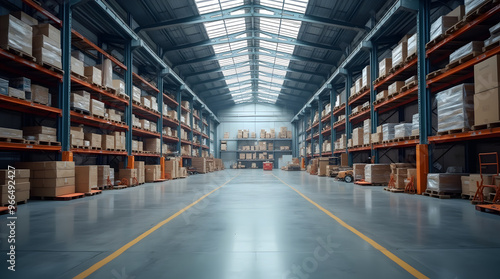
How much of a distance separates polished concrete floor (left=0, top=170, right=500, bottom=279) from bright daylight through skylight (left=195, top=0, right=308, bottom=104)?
11.2m

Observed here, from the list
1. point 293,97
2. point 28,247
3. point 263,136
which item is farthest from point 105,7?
point 263,136

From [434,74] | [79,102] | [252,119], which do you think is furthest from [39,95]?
[252,119]

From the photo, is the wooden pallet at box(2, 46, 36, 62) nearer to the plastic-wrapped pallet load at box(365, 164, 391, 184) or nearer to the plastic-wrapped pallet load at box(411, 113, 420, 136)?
the plastic-wrapped pallet load at box(411, 113, 420, 136)

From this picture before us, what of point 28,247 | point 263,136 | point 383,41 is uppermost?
point 383,41

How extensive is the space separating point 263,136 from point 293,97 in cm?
636

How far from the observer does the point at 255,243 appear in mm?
3375

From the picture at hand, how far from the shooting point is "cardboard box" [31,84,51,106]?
752cm

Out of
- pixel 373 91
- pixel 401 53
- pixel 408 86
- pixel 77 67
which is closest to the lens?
pixel 77 67

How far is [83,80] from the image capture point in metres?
9.33

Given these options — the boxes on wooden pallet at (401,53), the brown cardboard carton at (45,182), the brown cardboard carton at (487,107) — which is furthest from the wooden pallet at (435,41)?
the brown cardboard carton at (45,182)

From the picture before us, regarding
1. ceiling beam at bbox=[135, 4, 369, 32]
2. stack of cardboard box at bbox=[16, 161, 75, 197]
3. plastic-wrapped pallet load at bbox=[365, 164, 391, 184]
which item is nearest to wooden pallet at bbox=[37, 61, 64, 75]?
A: stack of cardboard box at bbox=[16, 161, 75, 197]

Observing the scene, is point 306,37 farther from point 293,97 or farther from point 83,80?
point 293,97

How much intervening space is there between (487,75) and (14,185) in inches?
402

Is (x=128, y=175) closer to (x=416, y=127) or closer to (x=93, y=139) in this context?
(x=93, y=139)
